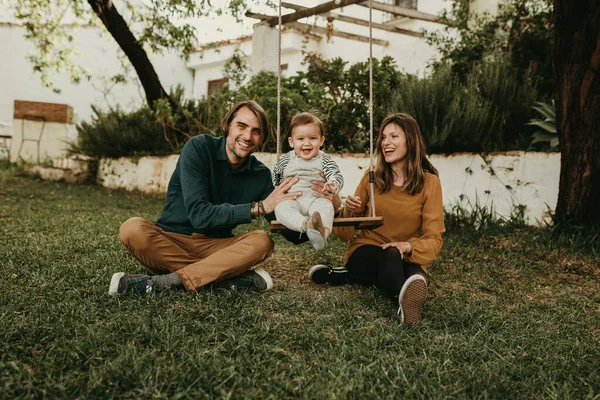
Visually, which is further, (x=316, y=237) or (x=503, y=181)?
(x=503, y=181)

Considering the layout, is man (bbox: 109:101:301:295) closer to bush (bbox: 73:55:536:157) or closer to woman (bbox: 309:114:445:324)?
woman (bbox: 309:114:445:324)

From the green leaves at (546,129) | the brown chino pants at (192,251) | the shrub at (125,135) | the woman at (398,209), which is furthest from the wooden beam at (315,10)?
the brown chino pants at (192,251)

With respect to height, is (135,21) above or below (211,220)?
above

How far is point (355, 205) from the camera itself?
3258 mm

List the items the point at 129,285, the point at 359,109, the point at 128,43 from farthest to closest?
the point at 128,43
the point at 359,109
the point at 129,285

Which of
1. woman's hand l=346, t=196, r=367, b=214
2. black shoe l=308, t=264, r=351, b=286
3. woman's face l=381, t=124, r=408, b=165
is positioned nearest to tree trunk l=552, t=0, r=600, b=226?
woman's face l=381, t=124, r=408, b=165

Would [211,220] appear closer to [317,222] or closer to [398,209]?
[317,222]

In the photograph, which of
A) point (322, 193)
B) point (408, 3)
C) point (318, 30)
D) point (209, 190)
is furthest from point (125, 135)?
point (322, 193)

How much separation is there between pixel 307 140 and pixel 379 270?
939 millimetres

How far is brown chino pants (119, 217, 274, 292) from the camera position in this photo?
3053 mm

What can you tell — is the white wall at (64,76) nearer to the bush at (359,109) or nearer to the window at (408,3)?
the bush at (359,109)

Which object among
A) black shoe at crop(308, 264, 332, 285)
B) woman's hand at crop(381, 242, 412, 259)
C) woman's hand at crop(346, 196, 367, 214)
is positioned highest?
woman's hand at crop(346, 196, 367, 214)

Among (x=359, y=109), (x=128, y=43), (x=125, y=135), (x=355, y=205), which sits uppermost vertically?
(x=128, y=43)

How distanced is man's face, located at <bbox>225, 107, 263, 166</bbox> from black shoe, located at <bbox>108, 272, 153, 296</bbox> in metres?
0.95
